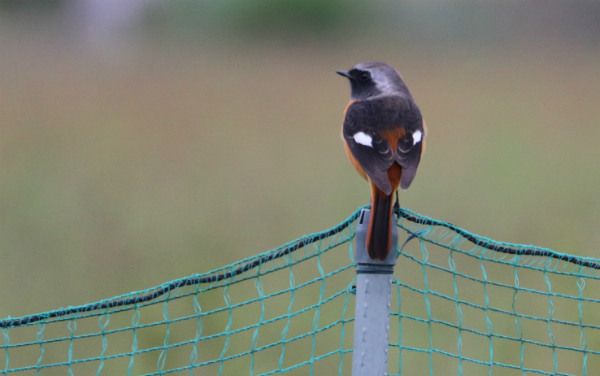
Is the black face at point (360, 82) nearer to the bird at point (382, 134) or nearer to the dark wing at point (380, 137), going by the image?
the bird at point (382, 134)

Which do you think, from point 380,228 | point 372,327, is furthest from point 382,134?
point 372,327

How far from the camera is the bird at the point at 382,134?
165 inches

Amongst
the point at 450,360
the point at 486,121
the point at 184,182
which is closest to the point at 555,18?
the point at 486,121

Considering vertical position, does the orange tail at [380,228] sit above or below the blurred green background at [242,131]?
below

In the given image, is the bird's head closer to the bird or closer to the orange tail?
the bird

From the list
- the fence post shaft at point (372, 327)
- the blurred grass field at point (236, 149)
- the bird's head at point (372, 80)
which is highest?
the blurred grass field at point (236, 149)

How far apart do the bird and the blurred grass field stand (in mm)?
1767

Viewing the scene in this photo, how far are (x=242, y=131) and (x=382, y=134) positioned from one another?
527 cm

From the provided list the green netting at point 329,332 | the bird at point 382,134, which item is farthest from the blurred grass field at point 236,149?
the bird at point 382,134

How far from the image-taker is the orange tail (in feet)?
11.8

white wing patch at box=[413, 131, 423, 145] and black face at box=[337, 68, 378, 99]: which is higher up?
black face at box=[337, 68, 378, 99]

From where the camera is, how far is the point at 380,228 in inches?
145

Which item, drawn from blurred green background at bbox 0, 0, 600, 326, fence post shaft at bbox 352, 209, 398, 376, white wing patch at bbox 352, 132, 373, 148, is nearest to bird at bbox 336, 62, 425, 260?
white wing patch at bbox 352, 132, 373, 148

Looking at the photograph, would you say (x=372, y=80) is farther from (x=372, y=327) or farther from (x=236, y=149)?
(x=236, y=149)
